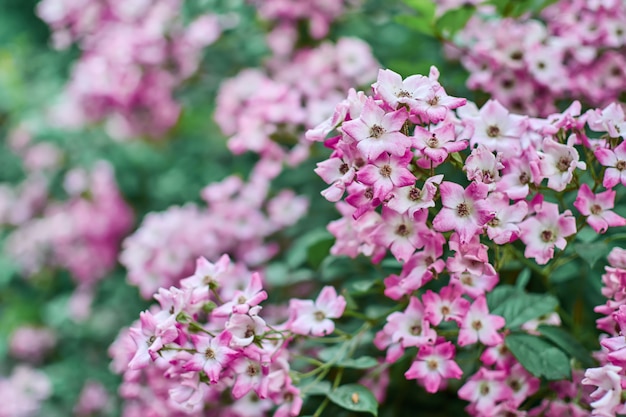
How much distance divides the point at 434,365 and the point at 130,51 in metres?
1.14

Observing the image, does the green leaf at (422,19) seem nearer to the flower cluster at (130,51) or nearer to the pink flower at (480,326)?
the pink flower at (480,326)

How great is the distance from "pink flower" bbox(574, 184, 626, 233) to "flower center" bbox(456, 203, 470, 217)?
16cm

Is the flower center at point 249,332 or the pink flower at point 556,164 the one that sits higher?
the pink flower at point 556,164

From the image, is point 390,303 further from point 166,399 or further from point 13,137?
point 13,137

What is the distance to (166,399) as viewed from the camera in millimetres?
1009

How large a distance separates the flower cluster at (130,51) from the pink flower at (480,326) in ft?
3.34

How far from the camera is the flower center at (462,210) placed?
2.34 feet

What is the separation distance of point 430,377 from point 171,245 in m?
0.70

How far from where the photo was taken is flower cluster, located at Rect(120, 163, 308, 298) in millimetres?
1354

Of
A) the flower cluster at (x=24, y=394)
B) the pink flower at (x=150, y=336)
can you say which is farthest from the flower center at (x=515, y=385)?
the flower cluster at (x=24, y=394)

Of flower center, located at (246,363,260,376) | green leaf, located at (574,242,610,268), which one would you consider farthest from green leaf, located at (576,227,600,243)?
flower center, located at (246,363,260,376)

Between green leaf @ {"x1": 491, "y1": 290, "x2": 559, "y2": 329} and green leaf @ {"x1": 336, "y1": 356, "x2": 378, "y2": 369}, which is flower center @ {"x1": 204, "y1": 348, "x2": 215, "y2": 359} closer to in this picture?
green leaf @ {"x1": 336, "y1": 356, "x2": 378, "y2": 369}

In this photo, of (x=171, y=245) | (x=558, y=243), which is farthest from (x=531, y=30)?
(x=171, y=245)

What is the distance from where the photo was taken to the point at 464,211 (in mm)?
715
